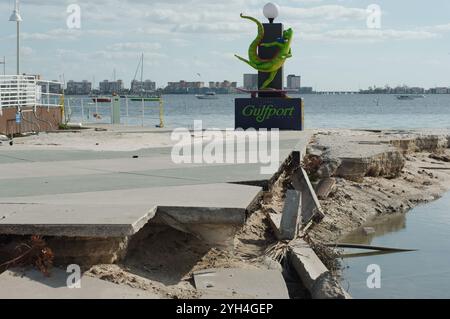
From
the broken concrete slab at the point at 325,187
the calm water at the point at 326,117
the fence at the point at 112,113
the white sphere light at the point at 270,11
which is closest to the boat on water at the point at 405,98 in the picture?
the calm water at the point at 326,117

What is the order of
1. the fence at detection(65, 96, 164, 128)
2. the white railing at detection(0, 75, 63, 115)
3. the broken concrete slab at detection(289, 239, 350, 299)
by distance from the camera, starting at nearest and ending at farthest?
the broken concrete slab at detection(289, 239, 350, 299) → the white railing at detection(0, 75, 63, 115) → the fence at detection(65, 96, 164, 128)

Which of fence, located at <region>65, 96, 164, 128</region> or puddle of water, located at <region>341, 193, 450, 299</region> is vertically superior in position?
fence, located at <region>65, 96, 164, 128</region>

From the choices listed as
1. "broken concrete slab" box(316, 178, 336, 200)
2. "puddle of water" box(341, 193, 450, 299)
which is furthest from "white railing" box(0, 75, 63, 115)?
"puddle of water" box(341, 193, 450, 299)

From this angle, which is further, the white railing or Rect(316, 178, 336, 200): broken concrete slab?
the white railing

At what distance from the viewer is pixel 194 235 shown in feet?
Result: 25.0

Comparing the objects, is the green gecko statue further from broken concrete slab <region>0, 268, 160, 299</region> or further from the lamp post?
broken concrete slab <region>0, 268, 160, 299</region>

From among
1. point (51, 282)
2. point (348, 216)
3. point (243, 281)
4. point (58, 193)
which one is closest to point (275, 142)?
point (348, 216)

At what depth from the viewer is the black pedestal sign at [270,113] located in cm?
2277

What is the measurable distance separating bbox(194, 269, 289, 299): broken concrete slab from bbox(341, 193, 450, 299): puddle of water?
4.43 ft

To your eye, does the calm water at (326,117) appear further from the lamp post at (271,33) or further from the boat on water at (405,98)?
the boat on water at (405,98)

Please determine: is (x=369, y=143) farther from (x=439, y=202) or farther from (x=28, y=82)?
(x=28, y=82)

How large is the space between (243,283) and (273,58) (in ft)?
57.7

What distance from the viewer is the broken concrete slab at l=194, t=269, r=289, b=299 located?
661cm
